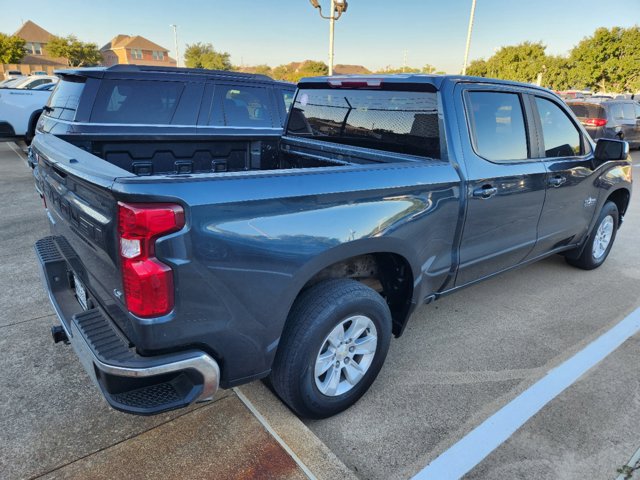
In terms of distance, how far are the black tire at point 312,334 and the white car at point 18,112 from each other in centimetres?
1113

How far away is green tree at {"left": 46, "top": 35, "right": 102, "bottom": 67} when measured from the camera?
195ft

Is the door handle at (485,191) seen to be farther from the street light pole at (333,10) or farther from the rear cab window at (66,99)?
the street light pole at (333,10)

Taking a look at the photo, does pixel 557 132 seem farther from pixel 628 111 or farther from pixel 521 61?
pixel 521 61

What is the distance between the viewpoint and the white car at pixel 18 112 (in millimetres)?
10500

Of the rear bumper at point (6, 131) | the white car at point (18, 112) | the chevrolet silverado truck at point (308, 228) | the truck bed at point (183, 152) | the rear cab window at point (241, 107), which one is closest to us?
the chevrolet silverado truck at point (308, 228)

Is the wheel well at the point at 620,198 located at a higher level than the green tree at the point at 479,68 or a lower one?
lower

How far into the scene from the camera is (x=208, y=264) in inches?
68.2

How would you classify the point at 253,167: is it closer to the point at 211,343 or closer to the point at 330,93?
the point at 330,93

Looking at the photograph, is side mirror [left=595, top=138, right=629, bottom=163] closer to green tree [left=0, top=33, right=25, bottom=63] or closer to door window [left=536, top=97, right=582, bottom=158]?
door window [left=536, top=97, right=582, bottom=158]

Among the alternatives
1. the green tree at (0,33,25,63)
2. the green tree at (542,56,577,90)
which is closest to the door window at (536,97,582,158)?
the green tree at (542,56,577,90)

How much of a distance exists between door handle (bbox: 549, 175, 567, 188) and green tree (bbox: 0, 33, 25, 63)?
6089 cm

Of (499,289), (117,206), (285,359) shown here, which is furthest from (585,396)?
(117,206)

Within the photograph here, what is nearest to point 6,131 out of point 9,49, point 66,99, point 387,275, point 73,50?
point 66,99

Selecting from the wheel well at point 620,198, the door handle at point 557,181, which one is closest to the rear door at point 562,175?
the door handle at point 557,181
